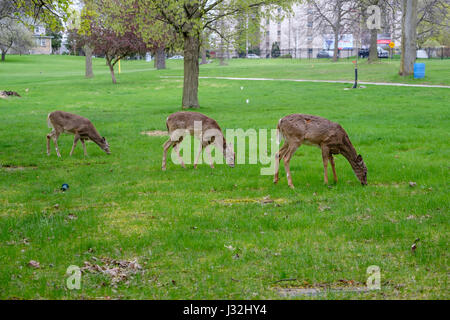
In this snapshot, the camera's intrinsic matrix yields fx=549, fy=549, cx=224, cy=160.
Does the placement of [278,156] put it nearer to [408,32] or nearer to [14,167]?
[14,167]

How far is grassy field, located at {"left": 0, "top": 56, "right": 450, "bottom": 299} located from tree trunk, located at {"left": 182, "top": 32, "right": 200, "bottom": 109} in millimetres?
7345

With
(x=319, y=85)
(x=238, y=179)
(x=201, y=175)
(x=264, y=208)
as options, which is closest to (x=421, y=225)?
(x=264, y=208)

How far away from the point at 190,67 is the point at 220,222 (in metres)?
16.5

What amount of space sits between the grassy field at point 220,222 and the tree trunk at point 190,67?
24.1 ft

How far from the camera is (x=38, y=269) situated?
6387mm

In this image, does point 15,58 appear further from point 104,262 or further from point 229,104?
point 104,262

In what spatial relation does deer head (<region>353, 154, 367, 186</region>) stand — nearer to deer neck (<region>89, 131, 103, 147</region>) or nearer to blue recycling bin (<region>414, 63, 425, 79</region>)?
deer neck (<region>89, 131, 103, 147</region>)

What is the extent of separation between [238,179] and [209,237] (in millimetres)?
3705

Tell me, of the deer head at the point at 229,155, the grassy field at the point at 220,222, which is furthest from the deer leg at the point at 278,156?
the deer head at the point at 229,155

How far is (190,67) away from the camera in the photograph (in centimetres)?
2386

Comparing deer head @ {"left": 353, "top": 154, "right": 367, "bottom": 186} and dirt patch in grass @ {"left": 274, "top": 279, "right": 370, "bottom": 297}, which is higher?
deer head @ {"left": 353, "top": 154, "right": 367, "bottom": 186}

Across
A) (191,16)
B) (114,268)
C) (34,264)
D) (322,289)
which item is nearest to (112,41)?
(191,16)

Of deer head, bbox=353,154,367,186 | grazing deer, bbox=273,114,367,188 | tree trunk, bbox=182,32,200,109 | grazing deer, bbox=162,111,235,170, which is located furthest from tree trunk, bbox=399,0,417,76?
deer head, bbox=353,154,367,186

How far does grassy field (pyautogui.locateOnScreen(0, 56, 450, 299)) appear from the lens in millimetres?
5945
